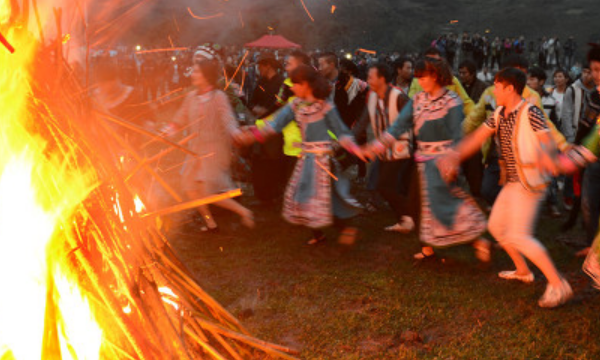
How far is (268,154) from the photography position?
736cm

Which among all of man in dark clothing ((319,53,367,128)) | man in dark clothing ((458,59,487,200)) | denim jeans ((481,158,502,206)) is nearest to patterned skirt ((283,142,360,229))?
denim jeans ((481,158,502,206))

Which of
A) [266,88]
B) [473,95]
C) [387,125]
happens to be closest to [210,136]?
[266,88]

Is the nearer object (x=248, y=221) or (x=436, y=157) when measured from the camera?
(x=436, y=157)

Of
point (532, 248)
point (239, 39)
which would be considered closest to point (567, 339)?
point (532, 248)

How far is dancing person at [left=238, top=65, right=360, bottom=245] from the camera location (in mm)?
5547

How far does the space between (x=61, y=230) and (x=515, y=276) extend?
3991mm

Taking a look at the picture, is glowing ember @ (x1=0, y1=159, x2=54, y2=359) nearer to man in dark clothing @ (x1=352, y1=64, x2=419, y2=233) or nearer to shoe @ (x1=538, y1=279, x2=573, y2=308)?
shoe @ (x1=538, y1=279, x2=573, y2=308)

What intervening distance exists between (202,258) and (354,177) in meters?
4.21

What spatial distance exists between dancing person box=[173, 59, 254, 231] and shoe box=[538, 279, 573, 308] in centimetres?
299

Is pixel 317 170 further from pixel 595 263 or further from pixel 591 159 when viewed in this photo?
pixel 595 263

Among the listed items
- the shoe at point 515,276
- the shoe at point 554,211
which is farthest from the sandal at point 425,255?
the shoe at point 554,211

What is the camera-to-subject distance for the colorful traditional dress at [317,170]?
560 cm

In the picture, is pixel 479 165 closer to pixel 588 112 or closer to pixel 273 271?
pixel 588 112

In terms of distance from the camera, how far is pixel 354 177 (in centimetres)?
945
